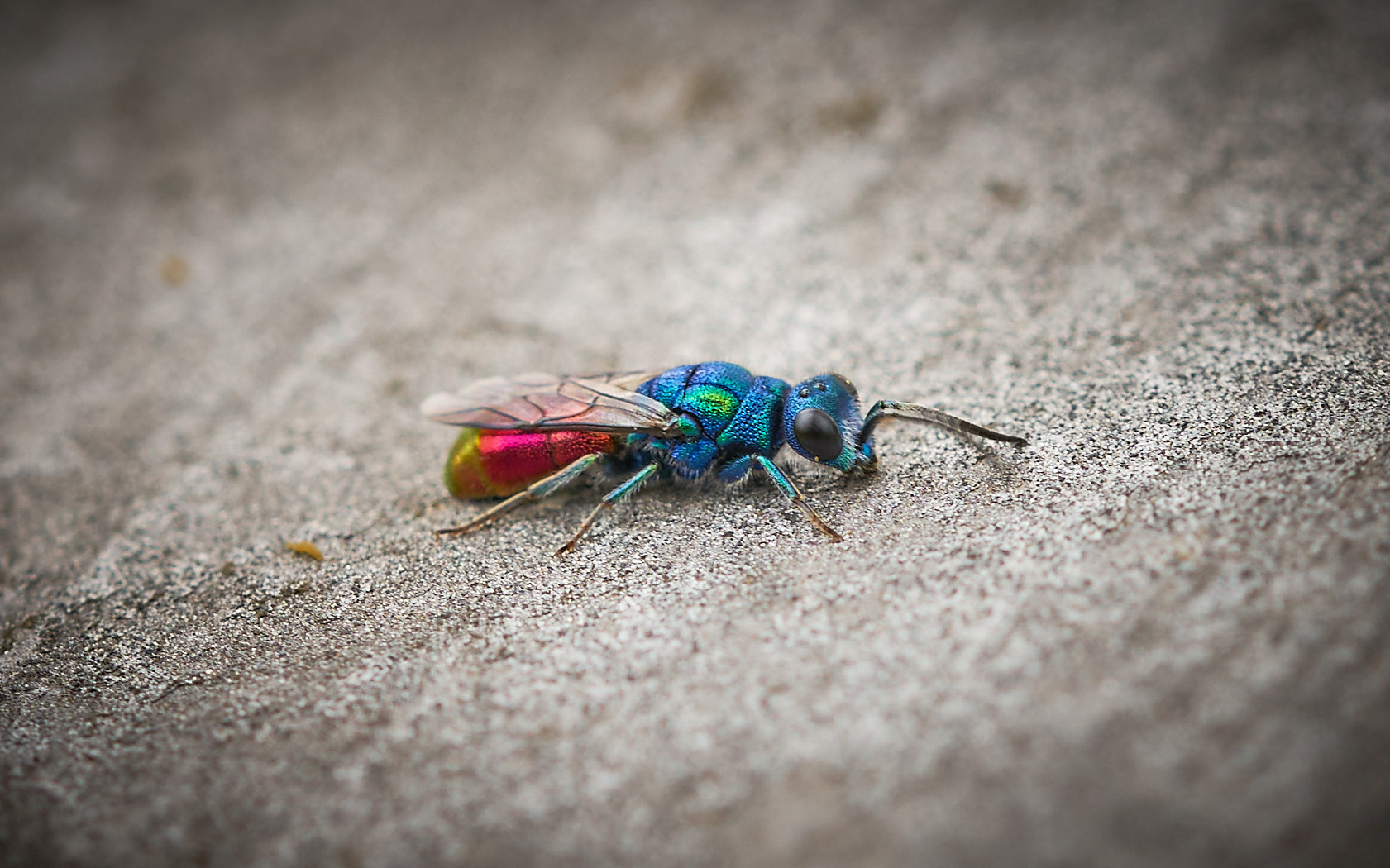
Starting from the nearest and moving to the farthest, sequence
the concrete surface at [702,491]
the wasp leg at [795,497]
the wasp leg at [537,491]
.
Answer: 1. the concrete surface at [702,491]
2. the wasp leg at [795,497]
3. the wasp leg at [537,491]

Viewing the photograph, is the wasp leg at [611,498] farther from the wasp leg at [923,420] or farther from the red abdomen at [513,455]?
the wasp leg at [923,420]

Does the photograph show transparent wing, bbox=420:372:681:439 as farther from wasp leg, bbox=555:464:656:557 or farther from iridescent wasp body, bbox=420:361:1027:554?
wasp leg, bbox=555:464:656:557

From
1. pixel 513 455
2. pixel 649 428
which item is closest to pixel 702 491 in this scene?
pixel 649 428

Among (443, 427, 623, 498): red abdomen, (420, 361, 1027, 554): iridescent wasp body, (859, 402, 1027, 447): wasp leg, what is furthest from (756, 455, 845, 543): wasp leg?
(443, 427, 623, 498): red abdomen

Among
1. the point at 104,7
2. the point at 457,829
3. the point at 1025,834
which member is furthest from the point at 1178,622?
the point at 104,7

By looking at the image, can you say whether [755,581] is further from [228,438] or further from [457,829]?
[228,438]

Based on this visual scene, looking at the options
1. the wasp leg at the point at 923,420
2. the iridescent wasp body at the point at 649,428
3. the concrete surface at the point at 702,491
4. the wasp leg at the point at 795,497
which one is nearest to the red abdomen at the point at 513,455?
the iridescent wasp body at the point at 649,428

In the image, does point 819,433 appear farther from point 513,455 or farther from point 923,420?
point 513,455
